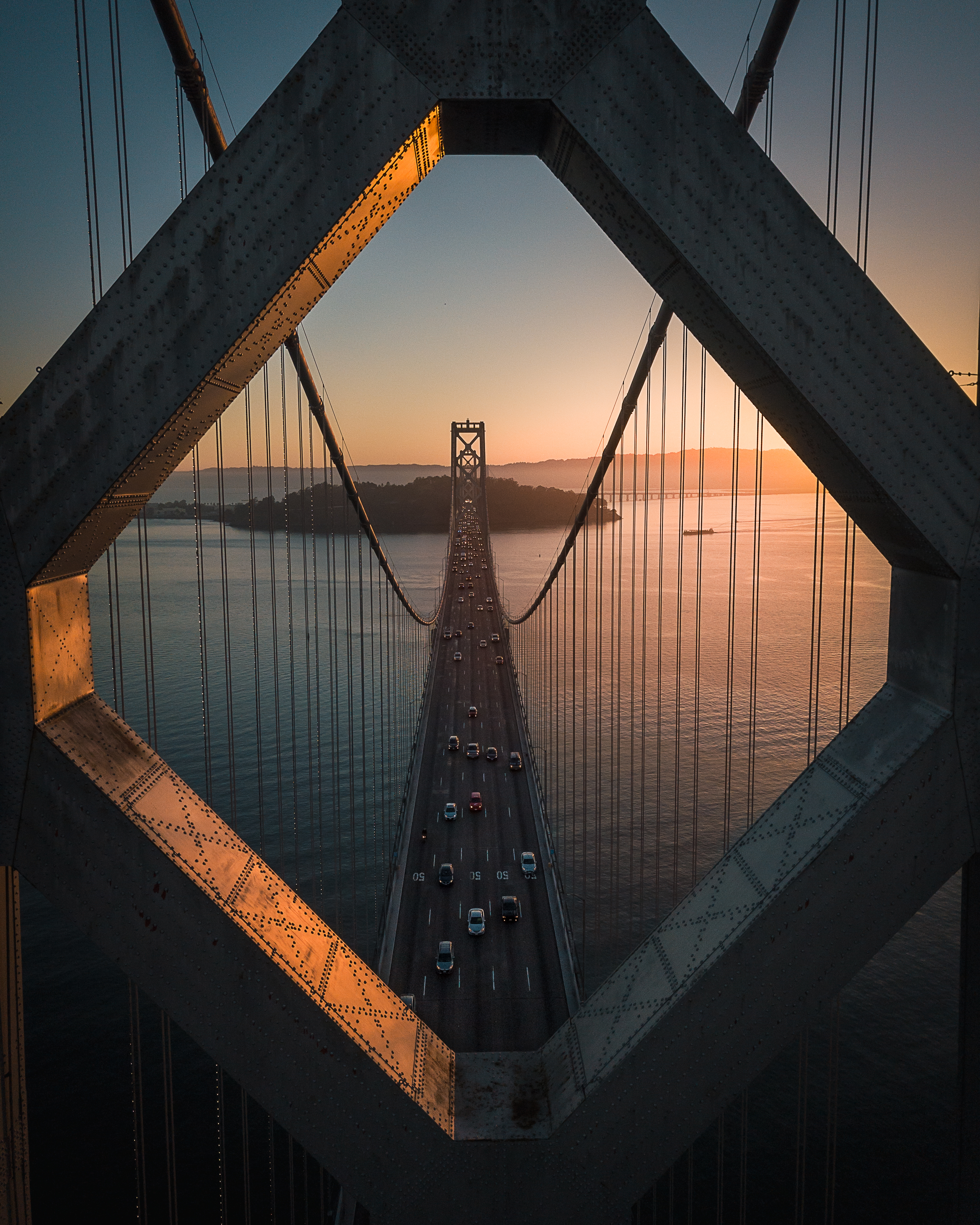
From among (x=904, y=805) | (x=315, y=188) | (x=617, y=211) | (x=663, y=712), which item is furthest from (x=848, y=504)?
(x=663, y=712)

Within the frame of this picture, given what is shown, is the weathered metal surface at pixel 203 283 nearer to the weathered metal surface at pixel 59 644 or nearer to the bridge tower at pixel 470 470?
the weathered metal surface at pixel 59 644

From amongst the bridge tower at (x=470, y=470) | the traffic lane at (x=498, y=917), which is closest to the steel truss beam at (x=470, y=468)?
the bridge tower at (x=470, y=470)

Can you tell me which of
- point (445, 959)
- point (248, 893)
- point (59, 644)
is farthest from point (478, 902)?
point (59, 644)

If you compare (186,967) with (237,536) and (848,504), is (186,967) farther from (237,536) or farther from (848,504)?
(237,536)

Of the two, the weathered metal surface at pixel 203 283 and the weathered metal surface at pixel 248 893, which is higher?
the weathered metal surface at pixel 203 283

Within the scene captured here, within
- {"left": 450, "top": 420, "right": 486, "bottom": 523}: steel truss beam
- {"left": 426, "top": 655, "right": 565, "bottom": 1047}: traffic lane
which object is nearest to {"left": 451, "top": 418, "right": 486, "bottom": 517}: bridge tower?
{"left": 450, "top": 420, "right": 486, "bottom": 523}: steel truss beam

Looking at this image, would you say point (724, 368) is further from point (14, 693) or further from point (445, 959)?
point (445, 959)
